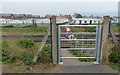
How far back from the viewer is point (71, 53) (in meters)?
5.72

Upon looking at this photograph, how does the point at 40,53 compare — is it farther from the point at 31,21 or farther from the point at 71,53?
the point at 71,53

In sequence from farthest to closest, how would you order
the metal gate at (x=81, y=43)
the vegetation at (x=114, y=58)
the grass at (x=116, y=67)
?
1. the vegetation at (x=114, y=58)
2. the metal gate at (x=81, y=43)
3. the grass at (x=116, y=67)

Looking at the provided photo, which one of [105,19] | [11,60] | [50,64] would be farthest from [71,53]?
[11,60]

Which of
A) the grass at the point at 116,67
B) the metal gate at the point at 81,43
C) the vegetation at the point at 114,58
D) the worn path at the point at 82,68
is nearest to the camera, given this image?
the worn path at the point at 82,68

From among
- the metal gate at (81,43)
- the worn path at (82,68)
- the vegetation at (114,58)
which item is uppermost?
the metal gate at (81,43)

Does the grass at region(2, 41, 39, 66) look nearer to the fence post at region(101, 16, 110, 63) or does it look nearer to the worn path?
the worn path

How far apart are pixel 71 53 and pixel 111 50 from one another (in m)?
1.82

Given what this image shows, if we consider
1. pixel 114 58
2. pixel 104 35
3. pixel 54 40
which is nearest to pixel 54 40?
pixel 54 40

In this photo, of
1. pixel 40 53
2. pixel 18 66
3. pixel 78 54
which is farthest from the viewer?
pixel 78 54

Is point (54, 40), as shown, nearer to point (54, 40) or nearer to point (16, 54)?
point (54, 40)

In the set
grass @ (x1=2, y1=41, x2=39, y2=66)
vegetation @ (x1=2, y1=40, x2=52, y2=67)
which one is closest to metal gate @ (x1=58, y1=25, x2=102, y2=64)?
vegetation @ (x1=2, y1=40, x2=52, y2=67)

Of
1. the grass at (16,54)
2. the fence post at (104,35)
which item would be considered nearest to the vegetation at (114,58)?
the fence post at (104,35)

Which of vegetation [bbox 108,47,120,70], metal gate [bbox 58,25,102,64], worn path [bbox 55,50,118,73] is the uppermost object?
metal gate [bbox 58,25,102,64]

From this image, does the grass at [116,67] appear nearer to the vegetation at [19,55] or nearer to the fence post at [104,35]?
the fence post at [104,35]
